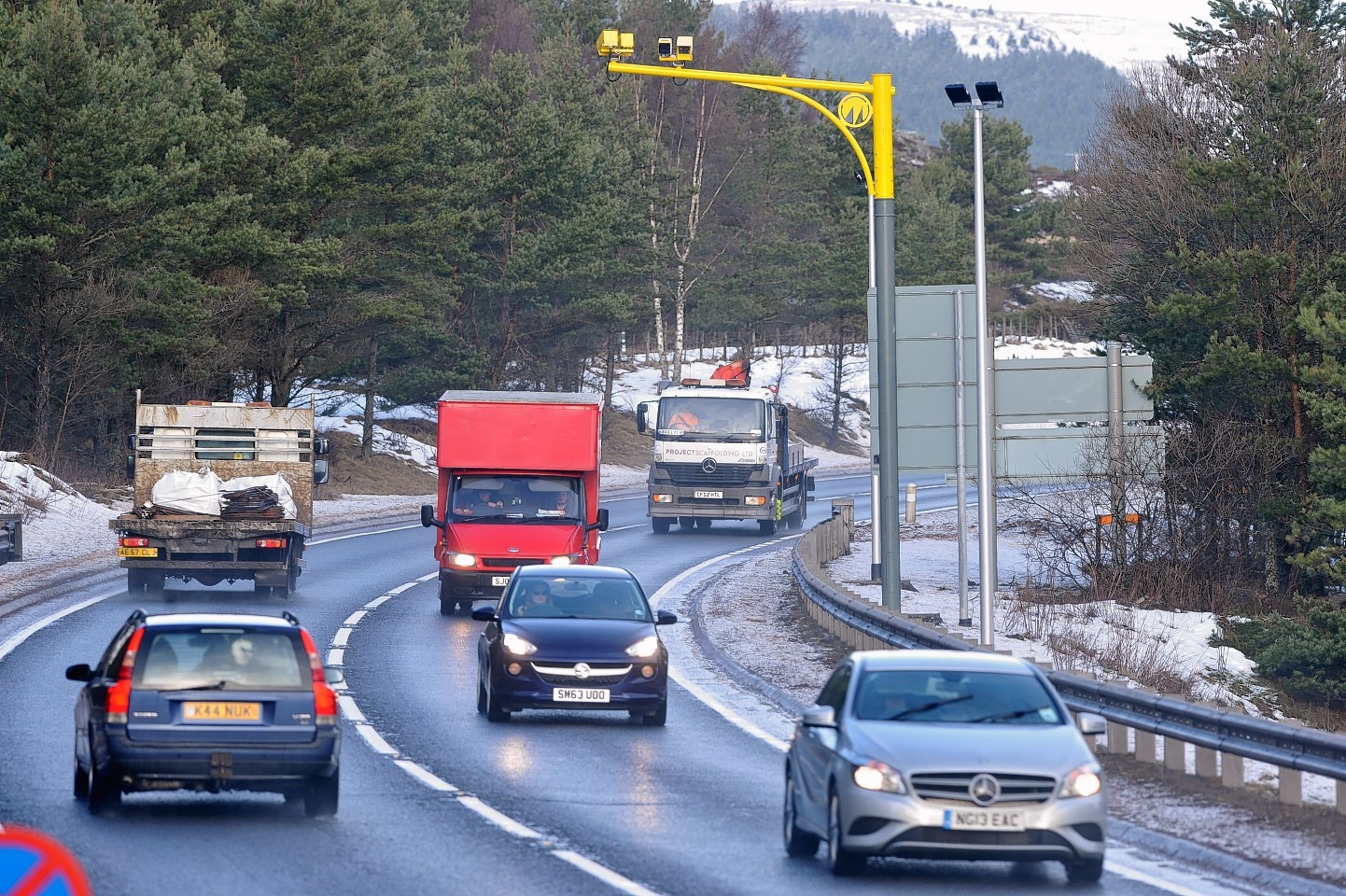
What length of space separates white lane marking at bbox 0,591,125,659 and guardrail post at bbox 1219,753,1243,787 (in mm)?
14778

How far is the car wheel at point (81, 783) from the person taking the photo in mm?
13039

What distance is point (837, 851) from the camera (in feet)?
35.1

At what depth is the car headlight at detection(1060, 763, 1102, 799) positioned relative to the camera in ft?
34.6

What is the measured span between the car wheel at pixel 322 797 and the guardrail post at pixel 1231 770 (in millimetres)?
6317

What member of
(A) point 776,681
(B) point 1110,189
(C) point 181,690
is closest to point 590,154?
(B) point 1110,189

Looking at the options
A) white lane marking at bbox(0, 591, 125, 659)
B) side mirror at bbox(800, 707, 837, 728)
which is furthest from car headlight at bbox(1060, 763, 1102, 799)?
white lane marking at bbox(0, 591, 125, 659)

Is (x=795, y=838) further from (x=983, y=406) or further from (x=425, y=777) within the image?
(x=983, y=406)

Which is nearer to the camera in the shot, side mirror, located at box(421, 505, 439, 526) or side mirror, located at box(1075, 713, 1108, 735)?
side mirror, located at box(1075, 713, 1108, 735)

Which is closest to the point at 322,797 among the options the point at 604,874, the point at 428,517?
the point at 604,874

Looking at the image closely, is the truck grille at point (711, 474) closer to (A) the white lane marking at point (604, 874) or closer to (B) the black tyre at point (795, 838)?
(B) the black tyre at point (795, 838)

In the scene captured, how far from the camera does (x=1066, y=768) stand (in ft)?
34.8

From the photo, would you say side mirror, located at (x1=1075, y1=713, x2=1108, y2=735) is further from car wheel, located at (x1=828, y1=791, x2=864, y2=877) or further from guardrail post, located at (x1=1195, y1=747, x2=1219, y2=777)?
guardrail post, located at (x1=1195, y1=747, x2=1219, y2=777)

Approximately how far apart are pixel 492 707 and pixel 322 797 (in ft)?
17.1

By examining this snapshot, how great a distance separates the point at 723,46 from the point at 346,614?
318ft
